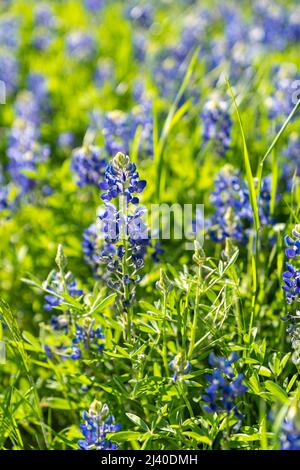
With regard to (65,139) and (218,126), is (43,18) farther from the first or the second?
(218,126)

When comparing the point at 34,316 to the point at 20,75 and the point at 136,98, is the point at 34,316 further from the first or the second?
the point at 20,75

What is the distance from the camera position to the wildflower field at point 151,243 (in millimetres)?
2031

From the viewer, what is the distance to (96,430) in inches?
79.4

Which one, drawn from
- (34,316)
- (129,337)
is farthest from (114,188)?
(34,316)

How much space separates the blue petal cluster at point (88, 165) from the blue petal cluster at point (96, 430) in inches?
51.4

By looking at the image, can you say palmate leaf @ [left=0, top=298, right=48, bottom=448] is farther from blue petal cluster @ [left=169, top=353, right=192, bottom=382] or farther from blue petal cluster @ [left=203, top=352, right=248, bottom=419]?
blue petal cluster @ [left=203, top=352, right=248, bottom=419]

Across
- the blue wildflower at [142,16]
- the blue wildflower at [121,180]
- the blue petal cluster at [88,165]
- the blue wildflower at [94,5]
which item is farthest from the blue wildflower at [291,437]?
the blue wildflower at [94,5]

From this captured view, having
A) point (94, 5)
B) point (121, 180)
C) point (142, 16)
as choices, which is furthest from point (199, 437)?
point (94, 5)

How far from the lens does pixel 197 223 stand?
2.86 meters

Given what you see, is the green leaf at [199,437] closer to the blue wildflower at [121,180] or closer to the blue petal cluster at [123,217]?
the blue petal cluster at [123,217]

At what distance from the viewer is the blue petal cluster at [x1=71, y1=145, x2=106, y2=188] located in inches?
117

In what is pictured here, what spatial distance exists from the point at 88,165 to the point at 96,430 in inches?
54.3

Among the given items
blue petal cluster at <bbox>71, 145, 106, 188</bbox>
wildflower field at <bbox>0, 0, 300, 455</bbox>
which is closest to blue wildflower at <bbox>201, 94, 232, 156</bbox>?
wildflower field at <bbox>0, 0, 300, 455</bbox>
